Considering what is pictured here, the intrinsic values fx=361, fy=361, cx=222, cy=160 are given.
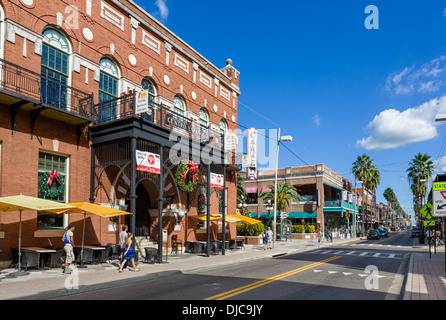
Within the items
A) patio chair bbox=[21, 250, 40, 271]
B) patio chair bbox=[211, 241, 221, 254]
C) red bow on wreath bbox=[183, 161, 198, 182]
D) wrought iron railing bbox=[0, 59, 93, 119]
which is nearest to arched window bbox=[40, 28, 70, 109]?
wrought iron railing bbox=[0, 59, 93, 119]

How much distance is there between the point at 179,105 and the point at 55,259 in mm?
13631

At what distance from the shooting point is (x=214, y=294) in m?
10.1

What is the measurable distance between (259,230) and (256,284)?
23.8 metres

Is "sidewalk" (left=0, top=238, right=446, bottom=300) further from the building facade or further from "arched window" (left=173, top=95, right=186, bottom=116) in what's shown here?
the building facade

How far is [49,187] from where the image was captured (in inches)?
607

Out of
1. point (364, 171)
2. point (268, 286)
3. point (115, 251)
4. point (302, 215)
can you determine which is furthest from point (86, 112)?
point (364, 171)

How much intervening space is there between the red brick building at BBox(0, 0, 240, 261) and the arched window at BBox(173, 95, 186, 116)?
0.36ft

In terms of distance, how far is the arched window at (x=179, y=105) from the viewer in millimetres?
24438

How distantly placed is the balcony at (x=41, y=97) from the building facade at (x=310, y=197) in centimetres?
A: 3707

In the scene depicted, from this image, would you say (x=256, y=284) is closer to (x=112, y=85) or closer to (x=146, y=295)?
(x=146, y=295)

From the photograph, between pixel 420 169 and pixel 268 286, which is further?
pixel 420 169

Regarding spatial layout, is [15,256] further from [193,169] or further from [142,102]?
[193,169]

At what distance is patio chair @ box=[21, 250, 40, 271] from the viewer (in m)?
13.3

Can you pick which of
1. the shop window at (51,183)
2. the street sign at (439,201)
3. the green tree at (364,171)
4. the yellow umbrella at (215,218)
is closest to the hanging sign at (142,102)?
the shop window at (51,183)
